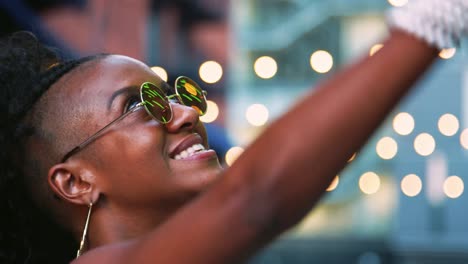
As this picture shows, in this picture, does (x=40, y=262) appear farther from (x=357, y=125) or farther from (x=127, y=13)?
(x=127, y=13)

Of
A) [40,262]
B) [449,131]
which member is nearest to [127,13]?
[40,262]

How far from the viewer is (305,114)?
1.49 metres

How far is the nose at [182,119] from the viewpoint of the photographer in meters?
2.29

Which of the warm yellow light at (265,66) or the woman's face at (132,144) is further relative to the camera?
the warm yellow light at (265,66)

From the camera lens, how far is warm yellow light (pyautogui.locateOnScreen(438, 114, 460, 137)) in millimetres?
25013

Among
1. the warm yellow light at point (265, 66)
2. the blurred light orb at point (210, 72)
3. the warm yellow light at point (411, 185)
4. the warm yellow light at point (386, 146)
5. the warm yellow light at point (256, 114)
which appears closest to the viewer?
the blurred light orb at point (210, 72)

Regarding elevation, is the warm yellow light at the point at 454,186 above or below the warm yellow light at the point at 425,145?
below

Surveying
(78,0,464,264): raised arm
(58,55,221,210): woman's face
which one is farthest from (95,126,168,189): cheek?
(78,0,464,264): raised arm

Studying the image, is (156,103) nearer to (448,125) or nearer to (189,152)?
(189,152)

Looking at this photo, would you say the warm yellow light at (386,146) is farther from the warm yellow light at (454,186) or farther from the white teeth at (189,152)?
the white teeth at (189,152)

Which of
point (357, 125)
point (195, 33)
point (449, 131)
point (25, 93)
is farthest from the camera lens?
point (449, 131)

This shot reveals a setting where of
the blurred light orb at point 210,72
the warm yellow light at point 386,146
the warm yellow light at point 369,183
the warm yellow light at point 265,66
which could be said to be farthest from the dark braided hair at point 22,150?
the warm yellow light at point 369,183

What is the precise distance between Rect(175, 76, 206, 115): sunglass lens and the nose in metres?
0.17

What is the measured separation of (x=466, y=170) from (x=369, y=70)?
82.3 feet
